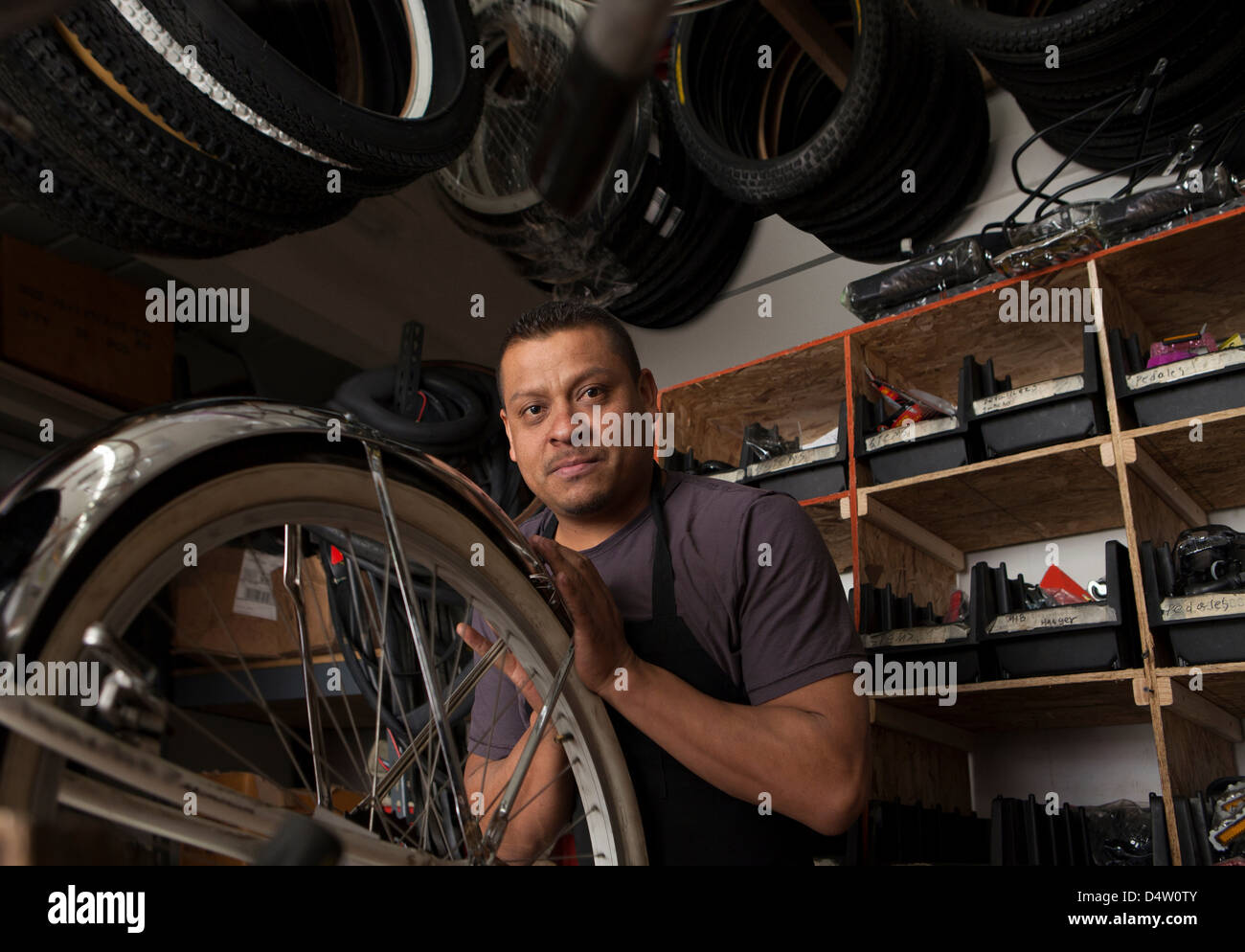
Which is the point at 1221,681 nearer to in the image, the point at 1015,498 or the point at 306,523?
the point at 1015,498

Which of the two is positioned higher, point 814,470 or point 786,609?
point 814,470

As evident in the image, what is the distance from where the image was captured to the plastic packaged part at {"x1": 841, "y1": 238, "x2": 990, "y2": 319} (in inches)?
82.1

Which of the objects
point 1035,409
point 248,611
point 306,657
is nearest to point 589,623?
point 306,657

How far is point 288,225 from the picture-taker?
1.75 meters

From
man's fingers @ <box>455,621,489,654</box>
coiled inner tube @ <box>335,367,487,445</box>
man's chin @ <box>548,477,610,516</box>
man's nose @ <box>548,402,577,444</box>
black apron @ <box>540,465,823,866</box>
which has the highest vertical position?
coiled inner tube @ <box>335,367,487,445</box>

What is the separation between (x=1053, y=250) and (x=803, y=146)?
25.1 inches

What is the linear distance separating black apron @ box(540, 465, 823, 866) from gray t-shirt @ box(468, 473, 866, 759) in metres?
0.02

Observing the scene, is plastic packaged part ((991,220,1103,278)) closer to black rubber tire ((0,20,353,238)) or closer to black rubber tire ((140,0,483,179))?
black rubber tire ((140,0,483,179))

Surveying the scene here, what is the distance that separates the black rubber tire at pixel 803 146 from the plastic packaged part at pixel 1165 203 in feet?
1.84

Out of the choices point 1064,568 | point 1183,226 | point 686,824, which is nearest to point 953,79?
point 1183,226

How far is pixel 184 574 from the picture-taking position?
0.59m

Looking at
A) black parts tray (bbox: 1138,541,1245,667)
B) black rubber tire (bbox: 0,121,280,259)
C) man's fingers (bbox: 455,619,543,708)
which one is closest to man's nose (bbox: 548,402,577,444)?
man's fingers (bbox: 455,619,543,708)
